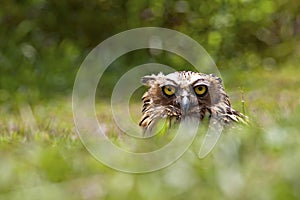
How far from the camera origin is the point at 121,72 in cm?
943

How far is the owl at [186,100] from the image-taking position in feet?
15.1

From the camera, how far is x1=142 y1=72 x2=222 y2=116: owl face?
4.69 meters

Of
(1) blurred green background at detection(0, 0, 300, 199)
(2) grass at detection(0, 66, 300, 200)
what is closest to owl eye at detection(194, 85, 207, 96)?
(1) blurred green background at detection(0, 0, 300, 199)

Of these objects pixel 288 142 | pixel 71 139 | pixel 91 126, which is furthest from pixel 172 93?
pixel 288 142

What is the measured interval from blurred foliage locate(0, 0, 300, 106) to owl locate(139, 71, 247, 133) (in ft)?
12.5

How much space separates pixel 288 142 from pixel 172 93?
5.15 feet

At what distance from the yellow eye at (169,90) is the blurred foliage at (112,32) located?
12.6 ft

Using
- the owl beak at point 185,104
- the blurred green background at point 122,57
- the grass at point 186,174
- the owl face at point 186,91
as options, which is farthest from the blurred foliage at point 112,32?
the grass at point 186,174

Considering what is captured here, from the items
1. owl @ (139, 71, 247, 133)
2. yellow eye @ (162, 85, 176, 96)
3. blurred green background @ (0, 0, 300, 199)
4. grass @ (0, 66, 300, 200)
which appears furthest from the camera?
blurred green background @ (0, 0, 300, 199)

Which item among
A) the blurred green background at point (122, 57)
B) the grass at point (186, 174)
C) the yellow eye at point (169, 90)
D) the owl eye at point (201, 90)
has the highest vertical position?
the blurred green background at point (122, 57)

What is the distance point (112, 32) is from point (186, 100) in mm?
5286

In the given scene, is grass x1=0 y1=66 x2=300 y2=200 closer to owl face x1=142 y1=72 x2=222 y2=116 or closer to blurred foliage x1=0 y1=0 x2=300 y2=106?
owl face x1=142 y1=72 x2=222 y2=116

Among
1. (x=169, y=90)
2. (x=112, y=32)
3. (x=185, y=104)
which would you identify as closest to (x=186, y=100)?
(x=185, y=104)

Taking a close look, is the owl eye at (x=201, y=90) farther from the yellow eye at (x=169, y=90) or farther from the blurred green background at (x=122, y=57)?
the blurred green background at (x=122, y=57)
